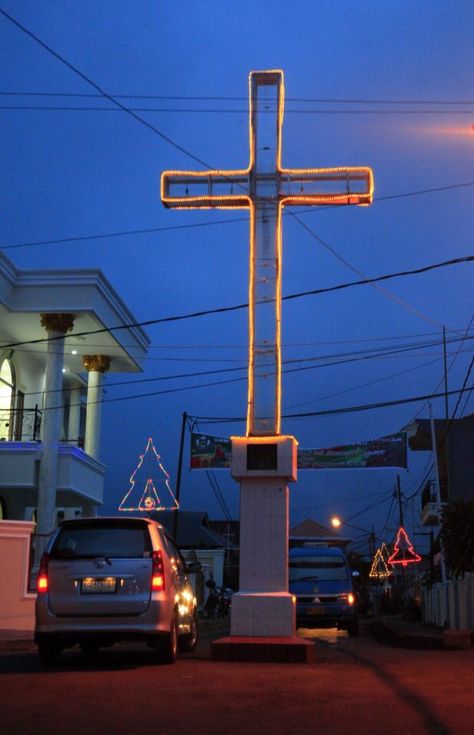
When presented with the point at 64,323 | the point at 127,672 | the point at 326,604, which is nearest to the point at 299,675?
the point at 127,672

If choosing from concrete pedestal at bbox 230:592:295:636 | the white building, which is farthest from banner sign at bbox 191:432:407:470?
concrete pedestal at bbox 230:592:295:636

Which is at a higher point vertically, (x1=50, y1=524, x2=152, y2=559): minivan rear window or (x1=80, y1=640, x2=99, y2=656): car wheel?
(x1=50, y1=524, x2=152, y2=559): minivan rear window

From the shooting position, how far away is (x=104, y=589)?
32.3 ft

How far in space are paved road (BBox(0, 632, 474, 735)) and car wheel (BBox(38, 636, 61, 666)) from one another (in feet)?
0.40

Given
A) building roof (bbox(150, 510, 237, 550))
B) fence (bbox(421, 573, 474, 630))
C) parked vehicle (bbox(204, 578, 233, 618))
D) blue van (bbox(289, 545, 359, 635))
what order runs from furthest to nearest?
building roof (bbox(150, 510, 237, 550)) → parked vehicle (bbox(204, 578, 233, 618)) → fence (bbox(421, 573, 474, 630)) → blue van (bbox(289, 545, 359, 635))

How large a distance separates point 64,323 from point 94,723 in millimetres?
19199

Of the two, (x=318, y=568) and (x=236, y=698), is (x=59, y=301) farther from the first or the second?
(x=236, y=698)

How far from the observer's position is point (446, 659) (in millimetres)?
11172

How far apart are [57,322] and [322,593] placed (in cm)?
998

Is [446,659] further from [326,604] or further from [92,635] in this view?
[326,604]

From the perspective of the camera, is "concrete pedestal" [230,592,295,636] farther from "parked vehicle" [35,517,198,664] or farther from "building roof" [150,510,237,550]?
"building roof" [150,510,237,550]

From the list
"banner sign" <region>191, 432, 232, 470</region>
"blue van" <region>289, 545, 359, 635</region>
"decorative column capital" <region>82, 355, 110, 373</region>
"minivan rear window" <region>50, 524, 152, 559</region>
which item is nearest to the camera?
"minivan rear window" <region>50, 524, 152, 559</region>

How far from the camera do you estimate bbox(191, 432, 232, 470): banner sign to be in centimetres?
3525

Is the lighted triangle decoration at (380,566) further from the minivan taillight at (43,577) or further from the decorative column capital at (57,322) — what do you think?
the minivan taillight at (43,577)
